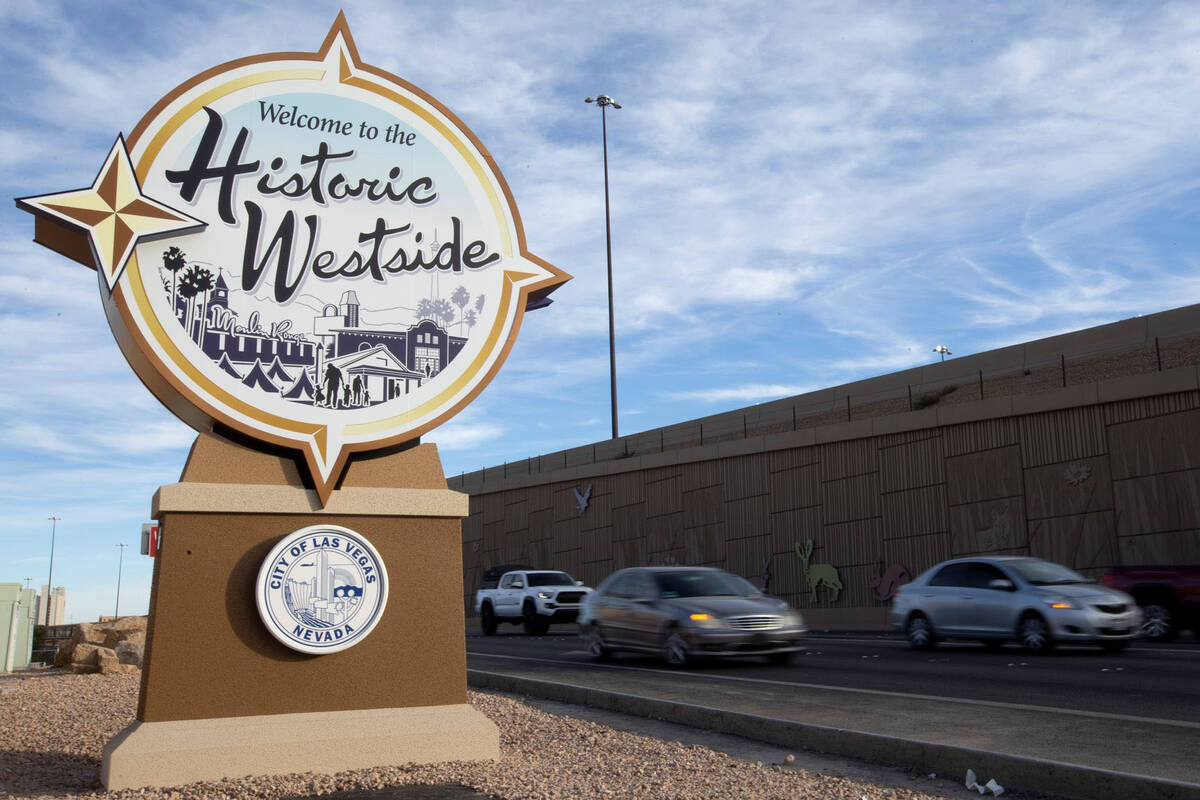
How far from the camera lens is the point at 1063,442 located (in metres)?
27.6

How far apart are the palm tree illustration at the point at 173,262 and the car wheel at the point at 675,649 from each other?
9.33 meters

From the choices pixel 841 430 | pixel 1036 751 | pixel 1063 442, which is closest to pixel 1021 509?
pixel 1063 442

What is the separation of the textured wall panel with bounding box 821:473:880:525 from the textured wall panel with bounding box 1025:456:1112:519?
5.28m

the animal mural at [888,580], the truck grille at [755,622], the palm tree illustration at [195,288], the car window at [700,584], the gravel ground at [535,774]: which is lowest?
the gravel ground at [535,774]

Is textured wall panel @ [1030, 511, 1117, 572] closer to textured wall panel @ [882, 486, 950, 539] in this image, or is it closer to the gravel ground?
textured wall panel @ [882, 486, 950, 539]

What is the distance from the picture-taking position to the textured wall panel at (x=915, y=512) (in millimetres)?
30706

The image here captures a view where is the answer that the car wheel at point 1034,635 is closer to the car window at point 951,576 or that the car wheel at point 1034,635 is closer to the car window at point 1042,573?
the car window at point 1042,573

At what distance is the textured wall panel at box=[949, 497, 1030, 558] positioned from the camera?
2855 centimetres

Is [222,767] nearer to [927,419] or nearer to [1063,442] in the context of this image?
[1063,442]

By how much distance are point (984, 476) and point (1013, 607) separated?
13786 mm

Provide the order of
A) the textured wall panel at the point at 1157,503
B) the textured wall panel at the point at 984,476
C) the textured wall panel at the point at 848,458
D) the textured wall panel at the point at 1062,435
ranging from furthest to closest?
the textured wall panel at the point at 848,458 < the textured wall panel at the point at 984,476 < the textured wall panel at the point at 1062,435 < the textured wall panel at the point at 1157,503

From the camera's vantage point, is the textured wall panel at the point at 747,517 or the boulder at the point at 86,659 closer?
Answer: the boulder at the point at 86,659

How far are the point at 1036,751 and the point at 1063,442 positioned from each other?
862 inches

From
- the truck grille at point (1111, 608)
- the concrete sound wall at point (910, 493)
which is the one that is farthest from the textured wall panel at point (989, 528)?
the truck grille at point (1111, 608)
